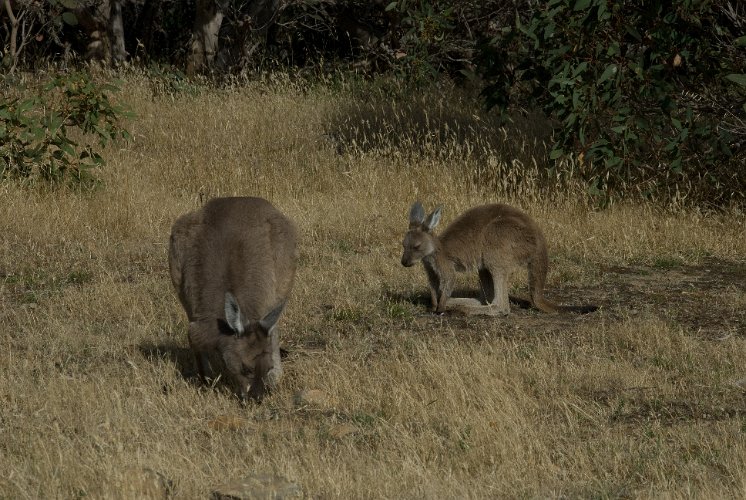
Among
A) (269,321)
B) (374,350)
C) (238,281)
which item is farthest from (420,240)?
(269,321)

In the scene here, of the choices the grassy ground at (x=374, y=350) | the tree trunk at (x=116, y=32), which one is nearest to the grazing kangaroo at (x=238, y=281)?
the grassy ground at (x=374, y=350)

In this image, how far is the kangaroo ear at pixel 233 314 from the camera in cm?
687

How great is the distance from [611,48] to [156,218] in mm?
5097

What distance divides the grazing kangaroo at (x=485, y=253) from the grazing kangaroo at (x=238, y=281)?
2024 mm

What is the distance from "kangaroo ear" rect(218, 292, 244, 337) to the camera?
22.5 ft

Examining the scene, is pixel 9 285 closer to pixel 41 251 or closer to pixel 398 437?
pixel 41 251

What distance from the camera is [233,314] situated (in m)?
6.93

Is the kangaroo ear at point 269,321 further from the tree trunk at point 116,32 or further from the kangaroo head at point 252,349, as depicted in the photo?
the tree trunk at point 116,32

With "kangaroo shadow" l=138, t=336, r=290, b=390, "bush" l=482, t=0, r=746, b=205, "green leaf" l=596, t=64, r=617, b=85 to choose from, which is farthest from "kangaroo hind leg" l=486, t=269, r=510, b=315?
"green leaf" l=596, t=64, r=617, b=85

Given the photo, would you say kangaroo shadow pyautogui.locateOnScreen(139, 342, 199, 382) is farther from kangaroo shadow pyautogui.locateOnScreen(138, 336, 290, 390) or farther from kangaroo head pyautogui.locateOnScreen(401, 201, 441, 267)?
kangaroo head pyautogui.locateOnScreen(401, 201, 441, 267)

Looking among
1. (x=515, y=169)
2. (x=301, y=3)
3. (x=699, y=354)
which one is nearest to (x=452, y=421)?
(x=699, y=354)

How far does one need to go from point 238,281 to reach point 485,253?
113 inches

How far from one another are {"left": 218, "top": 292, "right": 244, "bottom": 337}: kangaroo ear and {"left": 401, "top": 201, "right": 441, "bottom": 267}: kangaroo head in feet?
9.40

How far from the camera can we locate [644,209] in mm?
12453
